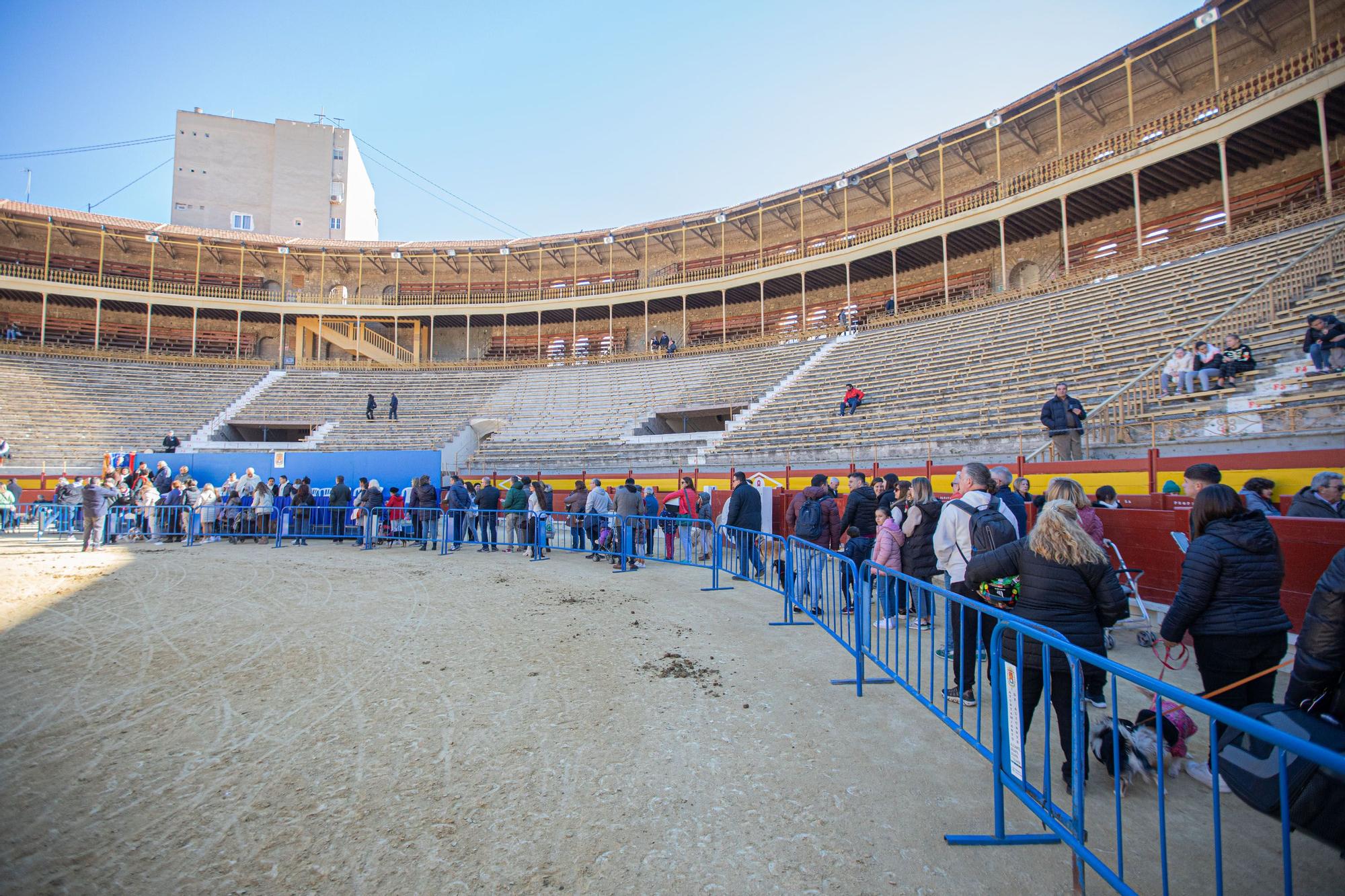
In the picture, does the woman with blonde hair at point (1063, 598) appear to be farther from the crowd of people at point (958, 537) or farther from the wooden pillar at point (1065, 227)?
the wooden pillar at point (1065, 227)

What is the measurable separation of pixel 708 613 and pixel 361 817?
15.8 ft

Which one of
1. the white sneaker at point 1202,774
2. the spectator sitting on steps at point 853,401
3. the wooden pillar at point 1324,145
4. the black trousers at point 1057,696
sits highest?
the wooden pillar at point 1324,145

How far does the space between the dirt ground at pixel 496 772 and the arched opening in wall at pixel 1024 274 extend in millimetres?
21572

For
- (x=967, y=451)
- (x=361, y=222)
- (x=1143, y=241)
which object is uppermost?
(x=361, y=222)

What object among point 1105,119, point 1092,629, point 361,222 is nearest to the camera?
point 1092,629

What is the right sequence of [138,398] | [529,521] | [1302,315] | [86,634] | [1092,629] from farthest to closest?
[138,398] < [529,521] < [1302,315] < [86,634] < [1092,629]

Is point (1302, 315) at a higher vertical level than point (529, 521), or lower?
higher

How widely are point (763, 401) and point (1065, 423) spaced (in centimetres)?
1205

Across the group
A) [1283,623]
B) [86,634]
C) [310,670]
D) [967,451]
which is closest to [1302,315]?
[967,451]

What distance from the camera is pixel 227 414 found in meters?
26.2

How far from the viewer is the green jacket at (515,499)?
41.5ft

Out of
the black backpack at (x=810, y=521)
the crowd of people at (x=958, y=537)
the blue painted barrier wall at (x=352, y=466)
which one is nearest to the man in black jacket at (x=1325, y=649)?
the crowd of people at (x=958, y=537)

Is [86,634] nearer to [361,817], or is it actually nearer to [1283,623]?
[361,817]

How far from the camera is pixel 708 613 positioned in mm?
7312
